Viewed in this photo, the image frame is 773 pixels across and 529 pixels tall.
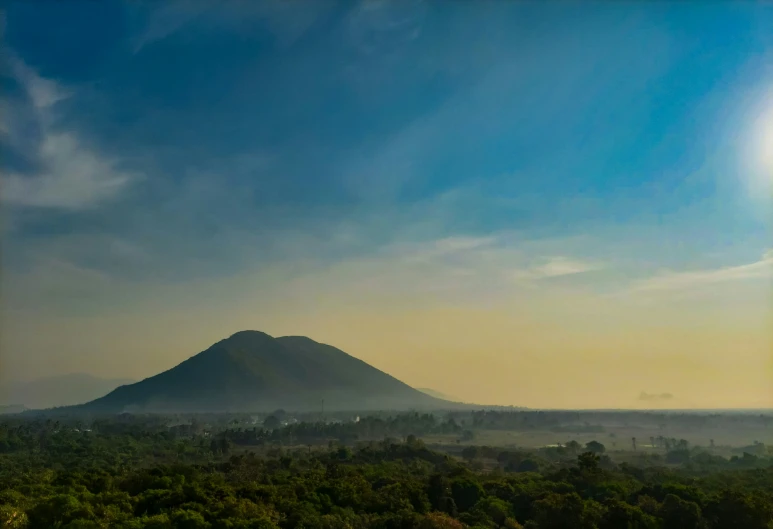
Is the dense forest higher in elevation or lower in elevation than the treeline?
higher

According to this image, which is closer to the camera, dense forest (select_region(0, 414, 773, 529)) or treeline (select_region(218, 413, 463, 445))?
dense forest (select_region(0, 414, 773, 529))

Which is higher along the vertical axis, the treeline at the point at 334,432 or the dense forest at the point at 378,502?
the dense forest at the point at 378,502

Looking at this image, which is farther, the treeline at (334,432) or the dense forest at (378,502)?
the treeline at (334,432)

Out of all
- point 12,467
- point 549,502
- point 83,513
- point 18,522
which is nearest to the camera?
point 18,522

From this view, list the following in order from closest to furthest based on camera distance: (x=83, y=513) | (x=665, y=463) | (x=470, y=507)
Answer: (x=83, y=513)
(x=470, y=507)
(x=665, y=463)

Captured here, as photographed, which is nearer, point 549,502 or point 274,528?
point 274,528

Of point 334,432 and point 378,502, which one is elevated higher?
point 378,502

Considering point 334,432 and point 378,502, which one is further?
point 334,432

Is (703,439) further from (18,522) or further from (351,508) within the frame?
(18,522)

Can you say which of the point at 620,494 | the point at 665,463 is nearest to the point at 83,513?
the point at 620,494

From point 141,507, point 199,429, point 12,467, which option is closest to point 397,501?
point 141,507
